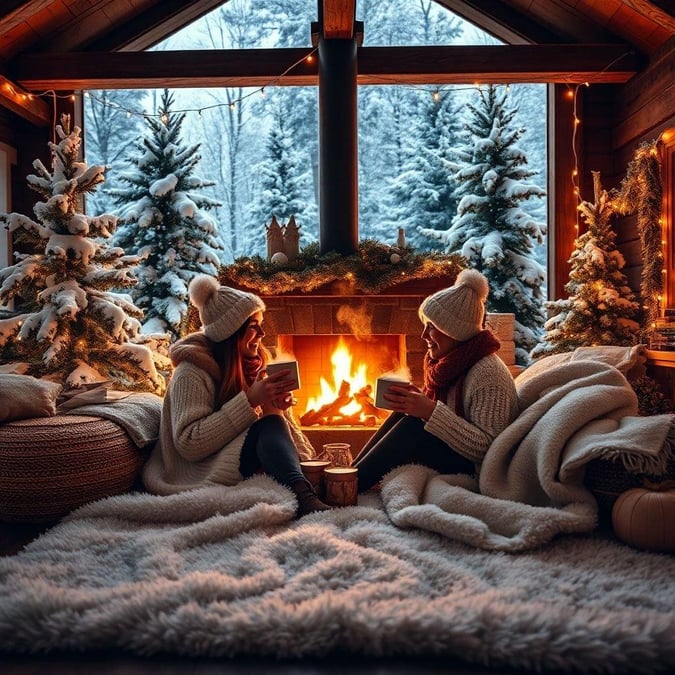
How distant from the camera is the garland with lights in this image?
3.97 m

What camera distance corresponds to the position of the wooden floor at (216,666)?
133cm

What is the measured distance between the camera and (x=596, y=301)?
4.24m

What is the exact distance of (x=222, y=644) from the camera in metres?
1.38

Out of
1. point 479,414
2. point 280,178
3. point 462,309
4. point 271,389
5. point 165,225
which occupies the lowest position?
point 479,414

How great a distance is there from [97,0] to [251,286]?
8.89 ft

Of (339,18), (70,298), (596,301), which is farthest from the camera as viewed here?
(596,301)

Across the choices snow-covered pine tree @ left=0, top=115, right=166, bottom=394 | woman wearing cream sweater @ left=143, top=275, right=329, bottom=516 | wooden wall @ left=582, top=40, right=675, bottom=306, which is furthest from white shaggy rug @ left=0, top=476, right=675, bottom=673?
wooden wall @ left=582, top=40, right=675, bottom=306

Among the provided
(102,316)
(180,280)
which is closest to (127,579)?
(102,316)

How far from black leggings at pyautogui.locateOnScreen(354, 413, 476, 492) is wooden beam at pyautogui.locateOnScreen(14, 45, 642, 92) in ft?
9.83

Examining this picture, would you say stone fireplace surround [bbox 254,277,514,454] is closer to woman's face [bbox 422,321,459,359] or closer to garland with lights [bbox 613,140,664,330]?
woman's face [bbox 422,321,459,359]

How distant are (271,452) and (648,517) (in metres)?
1.26

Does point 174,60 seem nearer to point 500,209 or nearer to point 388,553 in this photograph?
point 500,209

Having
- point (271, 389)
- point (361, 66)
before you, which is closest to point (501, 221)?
point (361, 66)

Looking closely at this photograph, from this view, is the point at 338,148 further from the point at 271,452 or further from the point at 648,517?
the point at 648,517
